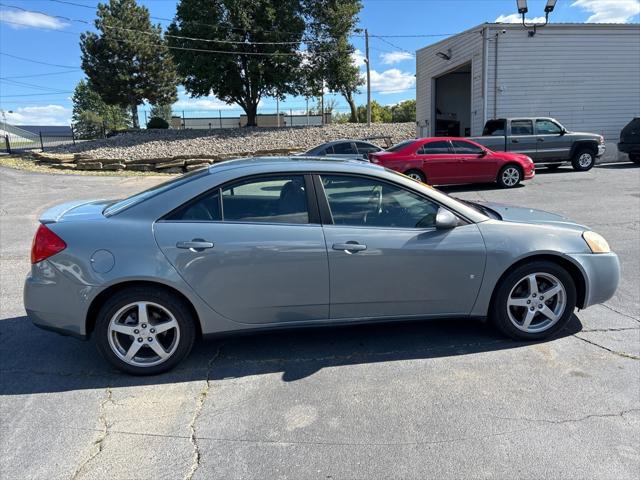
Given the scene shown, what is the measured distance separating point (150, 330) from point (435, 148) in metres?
10.9

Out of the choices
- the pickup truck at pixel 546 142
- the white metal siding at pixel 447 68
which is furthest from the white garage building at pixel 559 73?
the pickup truck at pixel 546 142

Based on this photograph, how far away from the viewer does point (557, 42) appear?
20.3m

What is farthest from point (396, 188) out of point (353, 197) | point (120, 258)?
point (120, 258)

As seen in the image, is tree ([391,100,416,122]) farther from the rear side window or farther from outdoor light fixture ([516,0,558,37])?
the rear side window

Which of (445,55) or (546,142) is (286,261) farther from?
(445,55)

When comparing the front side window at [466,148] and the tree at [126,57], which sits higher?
the tree at [126,57]

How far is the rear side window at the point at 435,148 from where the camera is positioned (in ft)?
42.1

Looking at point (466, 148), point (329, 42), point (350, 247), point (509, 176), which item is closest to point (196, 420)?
point (350, 247)

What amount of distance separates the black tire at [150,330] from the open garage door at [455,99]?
85.3ft

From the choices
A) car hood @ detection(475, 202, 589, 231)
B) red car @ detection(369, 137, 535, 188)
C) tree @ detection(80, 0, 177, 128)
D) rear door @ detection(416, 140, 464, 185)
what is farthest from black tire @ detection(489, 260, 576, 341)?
tree @ detection(80, 0, 177, 128)

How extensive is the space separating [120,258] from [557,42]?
22166 mm

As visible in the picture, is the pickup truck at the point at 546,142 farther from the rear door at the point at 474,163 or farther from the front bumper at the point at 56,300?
the front bumper at the point at 56,300

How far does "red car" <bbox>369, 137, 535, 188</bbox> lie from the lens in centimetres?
1274

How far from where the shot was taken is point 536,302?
12.7ft
